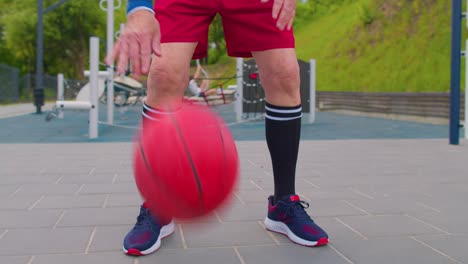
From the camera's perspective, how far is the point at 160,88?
2182mm

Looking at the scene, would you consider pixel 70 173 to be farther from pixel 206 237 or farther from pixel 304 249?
pixel 304 249

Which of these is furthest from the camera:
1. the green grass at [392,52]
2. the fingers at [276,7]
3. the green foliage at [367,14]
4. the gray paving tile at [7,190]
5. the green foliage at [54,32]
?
the green foliage at [54,32]

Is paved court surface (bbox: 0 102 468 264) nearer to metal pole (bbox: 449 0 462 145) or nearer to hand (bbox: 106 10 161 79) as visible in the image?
hand (bbox: 106 10 161 79)

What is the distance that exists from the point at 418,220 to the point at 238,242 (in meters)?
1.02

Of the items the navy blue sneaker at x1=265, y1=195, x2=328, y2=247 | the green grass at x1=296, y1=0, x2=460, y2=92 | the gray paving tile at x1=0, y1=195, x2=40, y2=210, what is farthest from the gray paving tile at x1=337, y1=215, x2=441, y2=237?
the green grass at x1=296, y1=0, x2=460, y2=92

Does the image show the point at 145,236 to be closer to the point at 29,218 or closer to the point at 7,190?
the point at 29,218

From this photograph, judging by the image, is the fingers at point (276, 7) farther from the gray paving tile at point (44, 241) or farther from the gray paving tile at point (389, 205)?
the gray paving tile at point (389, 205)

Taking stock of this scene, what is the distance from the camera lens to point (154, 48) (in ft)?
5.88

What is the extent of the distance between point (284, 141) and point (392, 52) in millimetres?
13973

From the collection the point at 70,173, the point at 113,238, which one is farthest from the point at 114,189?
the point at 113,238

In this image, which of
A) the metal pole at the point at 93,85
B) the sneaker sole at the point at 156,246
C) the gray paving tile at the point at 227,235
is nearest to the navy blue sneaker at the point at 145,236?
the sneaker sole at the point at 156,246

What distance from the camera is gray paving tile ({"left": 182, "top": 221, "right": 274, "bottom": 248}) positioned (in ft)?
7.57

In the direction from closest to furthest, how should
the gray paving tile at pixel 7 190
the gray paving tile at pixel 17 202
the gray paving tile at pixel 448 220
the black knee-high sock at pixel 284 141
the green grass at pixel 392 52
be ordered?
the black knee-high sock at pixel 284 141 < the gray paving tile at pixel 448 220 < the gray paving tile at pixel 17 202 < the gray paving tile at pixel 7 190 < the green grass at pixel 392 52

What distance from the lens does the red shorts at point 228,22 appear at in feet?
7.13
